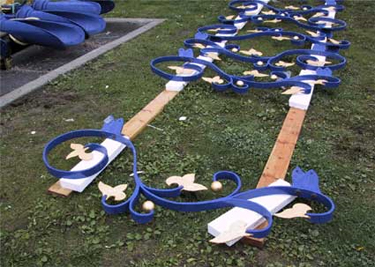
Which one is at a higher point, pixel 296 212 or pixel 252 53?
pixel 252 53

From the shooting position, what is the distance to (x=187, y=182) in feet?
8.47

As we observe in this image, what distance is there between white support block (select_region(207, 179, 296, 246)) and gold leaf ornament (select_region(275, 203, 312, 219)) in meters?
0.07

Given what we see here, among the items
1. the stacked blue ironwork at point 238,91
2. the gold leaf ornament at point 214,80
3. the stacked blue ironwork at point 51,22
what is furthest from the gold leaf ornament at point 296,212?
the stacked blue ironwork at point 51,22

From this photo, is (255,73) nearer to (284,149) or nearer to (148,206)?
(284,149)

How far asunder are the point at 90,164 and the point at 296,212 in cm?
133

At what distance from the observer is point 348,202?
2.53 meters

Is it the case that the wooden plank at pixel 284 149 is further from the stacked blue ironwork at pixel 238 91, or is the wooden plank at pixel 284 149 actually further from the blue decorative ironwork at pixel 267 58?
the blue decorative ironwork at pixel 267 58

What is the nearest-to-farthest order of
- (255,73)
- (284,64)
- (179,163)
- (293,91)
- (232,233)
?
(232,233) → (179,163) → (293,91) → (255,73) → (284,64)

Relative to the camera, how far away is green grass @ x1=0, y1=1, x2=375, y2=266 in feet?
7.14

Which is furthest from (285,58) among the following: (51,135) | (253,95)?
(51,135)

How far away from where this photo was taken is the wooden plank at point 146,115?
129 inches

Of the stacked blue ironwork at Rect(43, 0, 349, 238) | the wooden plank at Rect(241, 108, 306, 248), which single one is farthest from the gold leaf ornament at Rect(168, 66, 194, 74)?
the wooden plank at Rect(241, 108, 306, 248)


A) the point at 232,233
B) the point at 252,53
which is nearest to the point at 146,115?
the point at 232,233

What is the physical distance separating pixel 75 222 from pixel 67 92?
77.7 inches
